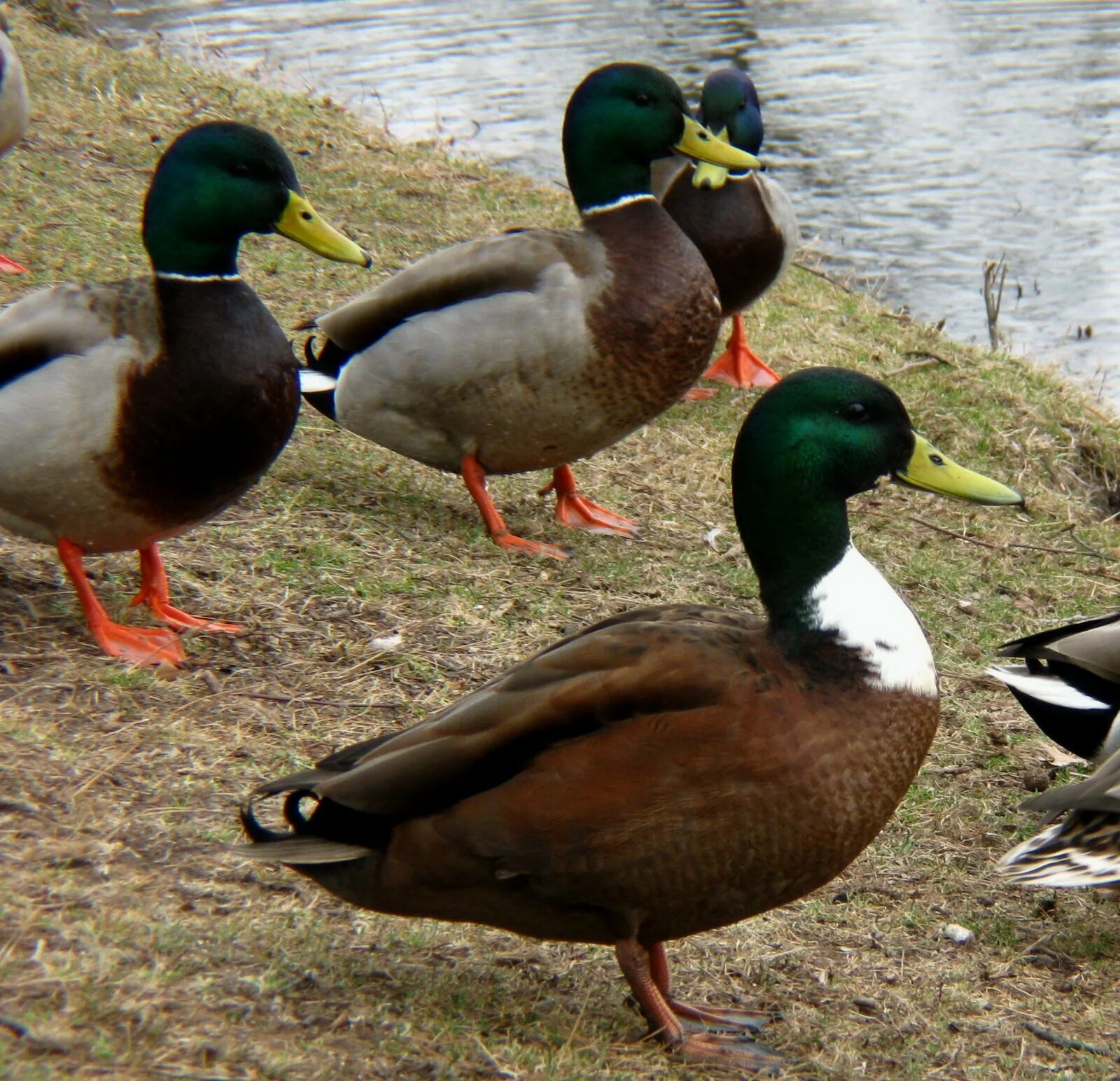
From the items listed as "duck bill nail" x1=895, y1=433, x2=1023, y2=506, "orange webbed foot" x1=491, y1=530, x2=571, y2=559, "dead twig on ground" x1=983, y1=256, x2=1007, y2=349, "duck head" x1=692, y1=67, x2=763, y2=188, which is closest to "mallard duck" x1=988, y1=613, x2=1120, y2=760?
"duck bill nail" x1=895, y1=433, x2=1023, y2=506

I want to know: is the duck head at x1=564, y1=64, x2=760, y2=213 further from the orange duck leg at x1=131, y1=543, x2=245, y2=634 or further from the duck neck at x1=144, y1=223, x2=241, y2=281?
the orange duck leg at x1=131, y1=543, x2=245, y2=634

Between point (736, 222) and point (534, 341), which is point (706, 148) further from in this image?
point (736, 222)

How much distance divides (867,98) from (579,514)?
7913 millimetres

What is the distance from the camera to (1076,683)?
3.70m

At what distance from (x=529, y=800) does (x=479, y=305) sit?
7.99 ft

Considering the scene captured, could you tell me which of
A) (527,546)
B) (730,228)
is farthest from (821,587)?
(730,228)

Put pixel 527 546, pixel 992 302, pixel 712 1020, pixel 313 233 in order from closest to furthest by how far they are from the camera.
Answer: pixel 712 1020 < pixel 313 233 < pixel 527 546 < pixel 992 302

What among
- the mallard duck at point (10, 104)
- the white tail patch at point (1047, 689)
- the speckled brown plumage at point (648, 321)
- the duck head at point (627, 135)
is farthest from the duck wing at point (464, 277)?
the mallard duck at point (10, 104)

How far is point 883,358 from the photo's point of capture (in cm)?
704

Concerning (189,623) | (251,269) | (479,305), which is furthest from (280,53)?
(189,623)

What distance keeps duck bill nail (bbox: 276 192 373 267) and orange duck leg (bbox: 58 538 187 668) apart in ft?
3.10

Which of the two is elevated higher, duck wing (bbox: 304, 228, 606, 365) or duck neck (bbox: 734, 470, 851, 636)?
duck neck (bbox: 734, 470, 851, 636)

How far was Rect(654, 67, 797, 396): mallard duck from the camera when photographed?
20.9 feet

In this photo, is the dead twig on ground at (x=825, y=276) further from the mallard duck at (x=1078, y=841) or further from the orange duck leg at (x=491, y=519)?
the mallard duck at (x=1078, y=841)
